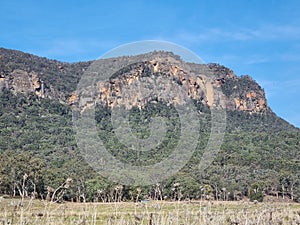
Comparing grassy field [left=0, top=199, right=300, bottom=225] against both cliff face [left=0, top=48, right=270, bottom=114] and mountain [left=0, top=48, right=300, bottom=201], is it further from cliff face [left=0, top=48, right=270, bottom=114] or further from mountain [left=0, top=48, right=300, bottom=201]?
cliff face [left=0, top=48, right=270, bottom=114]

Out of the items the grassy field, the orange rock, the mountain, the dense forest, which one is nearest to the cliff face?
the orange rock

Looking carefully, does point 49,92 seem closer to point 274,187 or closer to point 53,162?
point 53,162

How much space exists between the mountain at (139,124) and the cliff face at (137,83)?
0.25 metres

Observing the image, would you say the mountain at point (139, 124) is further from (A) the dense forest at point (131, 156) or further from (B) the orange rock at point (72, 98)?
(B) the orange rock at point (72, 98)

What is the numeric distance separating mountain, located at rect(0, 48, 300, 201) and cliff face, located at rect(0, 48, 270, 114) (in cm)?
25

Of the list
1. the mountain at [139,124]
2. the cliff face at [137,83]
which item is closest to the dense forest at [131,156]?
the mountain at [139,124]

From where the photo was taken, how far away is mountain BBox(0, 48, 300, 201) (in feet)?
143

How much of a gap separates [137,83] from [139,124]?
29.5m

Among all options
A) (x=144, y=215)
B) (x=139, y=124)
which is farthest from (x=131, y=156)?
(x=144, y=215)

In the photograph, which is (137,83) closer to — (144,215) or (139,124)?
(139,124)

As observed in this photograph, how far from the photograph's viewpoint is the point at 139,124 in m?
77.8

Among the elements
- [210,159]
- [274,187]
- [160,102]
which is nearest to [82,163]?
[210,159]

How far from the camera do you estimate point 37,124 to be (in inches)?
3524

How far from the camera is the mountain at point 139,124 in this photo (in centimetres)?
4362
